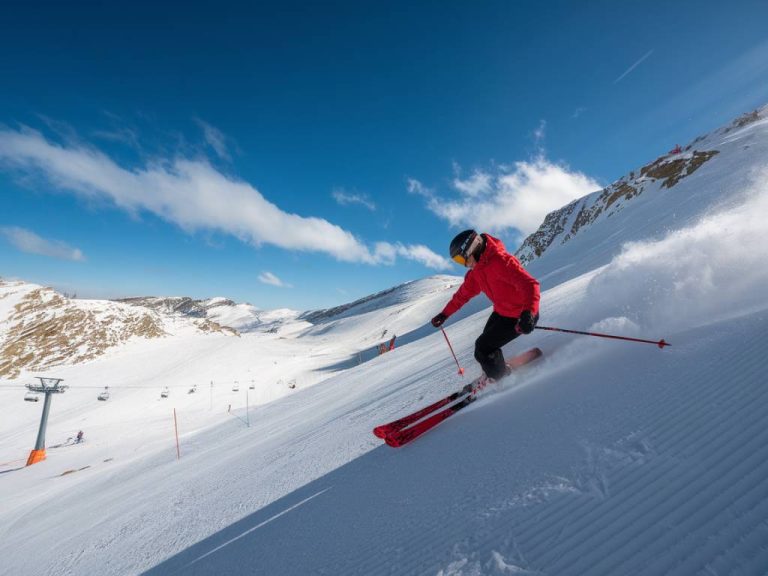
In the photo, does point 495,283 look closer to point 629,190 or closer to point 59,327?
point 629,190

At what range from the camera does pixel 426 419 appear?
14.0 ft

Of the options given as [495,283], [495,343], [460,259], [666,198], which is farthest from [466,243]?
[666,198]

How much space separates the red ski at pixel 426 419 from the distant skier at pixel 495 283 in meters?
0.36

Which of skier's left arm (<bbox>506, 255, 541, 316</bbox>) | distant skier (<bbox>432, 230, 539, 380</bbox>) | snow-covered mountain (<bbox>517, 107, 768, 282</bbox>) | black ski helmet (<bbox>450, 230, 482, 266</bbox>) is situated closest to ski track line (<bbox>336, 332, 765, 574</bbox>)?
skier's left arm (<bbox>506, 255, 541, 316</bbox>)

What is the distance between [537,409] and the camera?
3.38 meters

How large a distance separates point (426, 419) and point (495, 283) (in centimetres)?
212

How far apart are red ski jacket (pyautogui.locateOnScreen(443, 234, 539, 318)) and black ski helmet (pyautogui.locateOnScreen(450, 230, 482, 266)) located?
5.5 inches

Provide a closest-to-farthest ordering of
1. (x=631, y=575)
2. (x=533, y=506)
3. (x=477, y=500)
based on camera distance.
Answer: (x=631, y=575) < (x=533, y=506) < (x=477, y=500)

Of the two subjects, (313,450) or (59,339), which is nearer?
(313,450)

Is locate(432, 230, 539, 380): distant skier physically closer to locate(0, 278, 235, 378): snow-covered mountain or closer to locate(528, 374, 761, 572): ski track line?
locate(528, 374, 761, 572): ski track line

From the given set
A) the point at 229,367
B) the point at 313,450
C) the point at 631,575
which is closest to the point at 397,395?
the point at 313,450

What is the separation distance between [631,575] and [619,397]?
1783mm

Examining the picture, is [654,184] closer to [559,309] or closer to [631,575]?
[559,309]

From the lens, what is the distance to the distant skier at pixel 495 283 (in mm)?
4454
